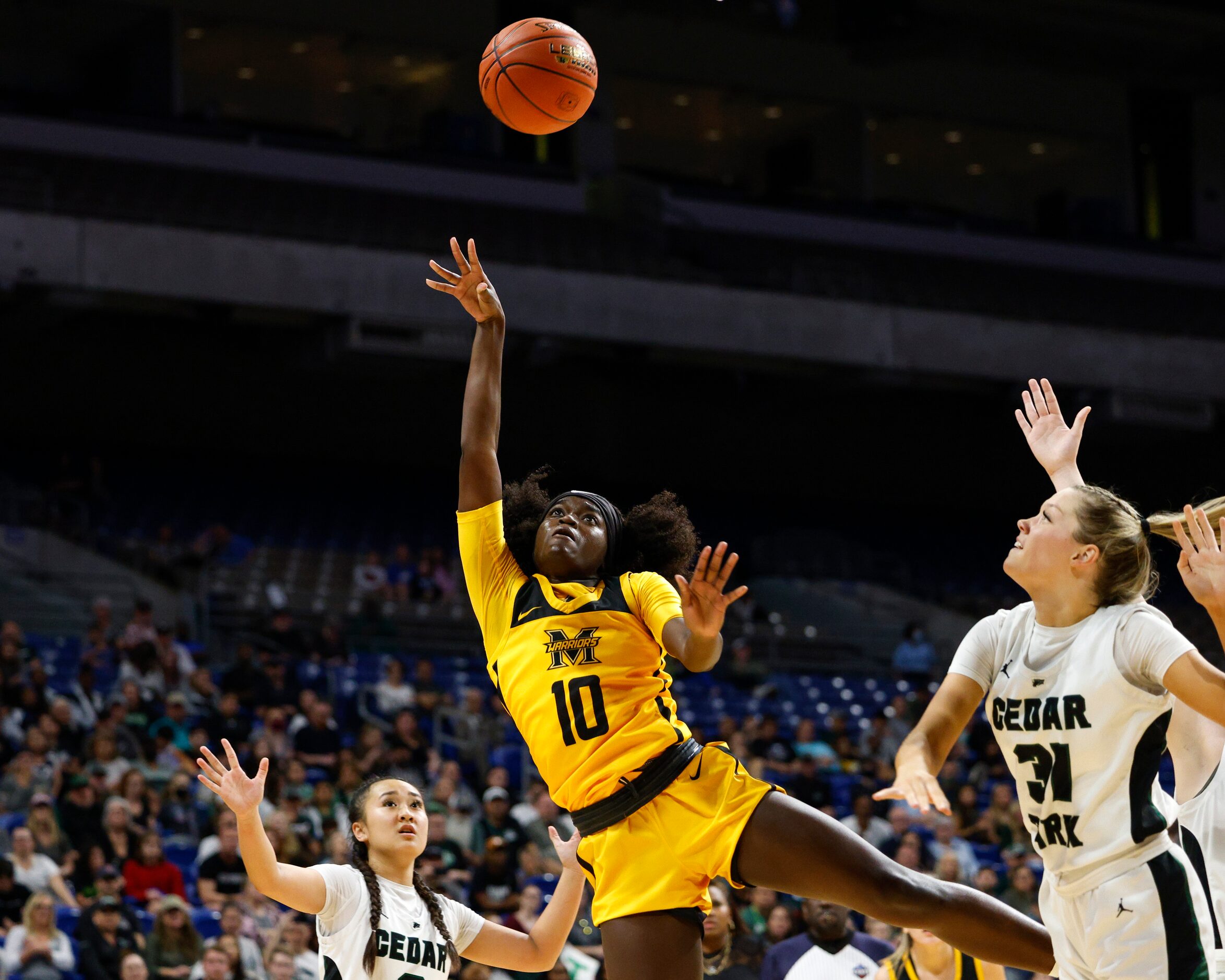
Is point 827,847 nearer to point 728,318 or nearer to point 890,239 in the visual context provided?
point 728,318

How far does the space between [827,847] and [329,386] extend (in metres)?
19.1

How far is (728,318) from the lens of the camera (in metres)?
21.5

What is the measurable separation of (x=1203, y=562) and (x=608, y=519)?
1997 millimetres

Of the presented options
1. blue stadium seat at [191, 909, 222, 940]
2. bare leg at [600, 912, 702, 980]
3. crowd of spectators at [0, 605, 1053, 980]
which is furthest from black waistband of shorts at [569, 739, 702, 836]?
blue stadium seat at [191, 909, 222, 940]

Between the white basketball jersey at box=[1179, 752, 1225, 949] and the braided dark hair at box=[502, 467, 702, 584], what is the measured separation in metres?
1.78

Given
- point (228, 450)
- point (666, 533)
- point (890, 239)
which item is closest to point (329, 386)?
point (228, 450)

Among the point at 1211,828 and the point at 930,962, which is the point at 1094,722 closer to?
the point at 1211,828

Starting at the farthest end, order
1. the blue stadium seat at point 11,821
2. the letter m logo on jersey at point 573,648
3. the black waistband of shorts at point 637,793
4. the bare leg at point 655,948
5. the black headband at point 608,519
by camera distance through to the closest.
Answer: the blue stadium seat at point 11,821 → the black headband at point 608,519 → the letter m logo on jersey at point 573,648 → the black waistband of shorts at point 637,793 → the bare leg at point 655,948

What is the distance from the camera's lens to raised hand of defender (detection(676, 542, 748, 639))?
4547mm

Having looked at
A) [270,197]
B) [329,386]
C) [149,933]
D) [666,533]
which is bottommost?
[149,933]

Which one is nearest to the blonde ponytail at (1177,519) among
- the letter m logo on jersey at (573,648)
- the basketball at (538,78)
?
the letter m logo on jersey at (573,648)

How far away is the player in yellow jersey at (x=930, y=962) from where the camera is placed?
6977mm

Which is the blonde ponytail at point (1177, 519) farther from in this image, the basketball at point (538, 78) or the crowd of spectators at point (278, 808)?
the crowd of spectators at point (278, 808)

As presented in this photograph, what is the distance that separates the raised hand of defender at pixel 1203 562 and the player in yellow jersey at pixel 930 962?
126 inches
